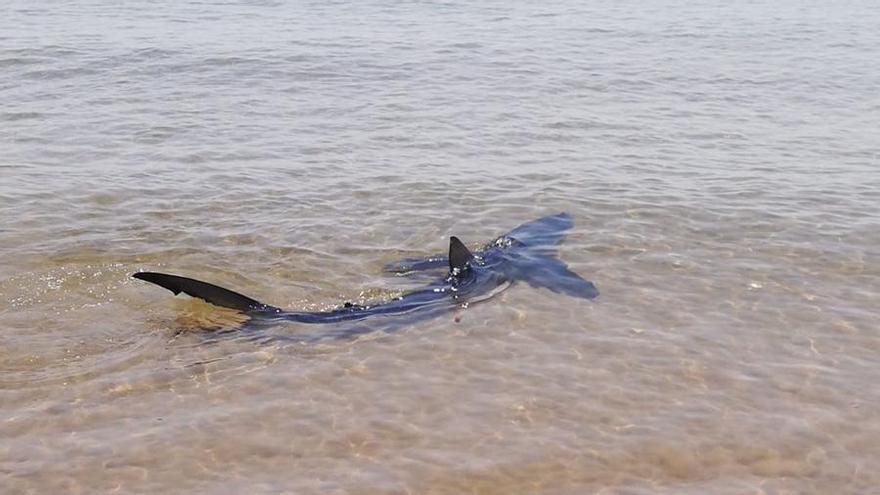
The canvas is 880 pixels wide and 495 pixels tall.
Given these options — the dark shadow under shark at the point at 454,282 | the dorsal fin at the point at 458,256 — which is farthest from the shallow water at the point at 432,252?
the dorsal fin at the point at 458,256

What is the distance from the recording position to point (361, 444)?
238 inches

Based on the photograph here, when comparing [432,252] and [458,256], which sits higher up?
[458,256]

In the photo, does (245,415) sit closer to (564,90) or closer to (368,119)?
(368,119)

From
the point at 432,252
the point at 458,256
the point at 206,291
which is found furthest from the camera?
the point at 432,252

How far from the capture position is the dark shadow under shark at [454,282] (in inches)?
296

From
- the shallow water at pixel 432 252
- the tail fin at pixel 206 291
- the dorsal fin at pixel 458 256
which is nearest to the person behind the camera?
the shallow water at pixel 432 252

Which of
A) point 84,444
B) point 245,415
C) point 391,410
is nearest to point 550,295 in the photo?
point 391,410

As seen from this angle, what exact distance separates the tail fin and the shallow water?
0.64ft

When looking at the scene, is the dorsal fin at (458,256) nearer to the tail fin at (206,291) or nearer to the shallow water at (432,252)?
the shallow water at (432,252)

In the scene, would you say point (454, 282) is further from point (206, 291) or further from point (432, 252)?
point (206, 291)

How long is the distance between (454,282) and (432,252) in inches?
43.1

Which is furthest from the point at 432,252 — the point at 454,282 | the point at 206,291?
the point at 206,291

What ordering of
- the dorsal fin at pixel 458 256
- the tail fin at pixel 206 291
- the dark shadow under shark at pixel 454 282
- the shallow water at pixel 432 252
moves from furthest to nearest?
the dorsal fin at pixel 458 256
the dark shadow under shark at pixel 454 282
the tail fin at pixel 206 291
the shallow water at pixel 432 252

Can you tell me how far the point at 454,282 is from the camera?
8398 mm
